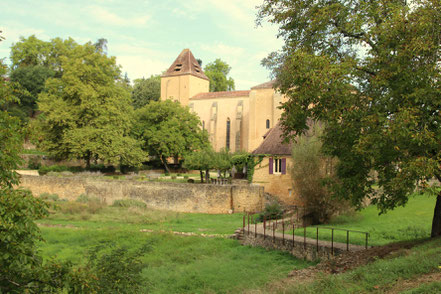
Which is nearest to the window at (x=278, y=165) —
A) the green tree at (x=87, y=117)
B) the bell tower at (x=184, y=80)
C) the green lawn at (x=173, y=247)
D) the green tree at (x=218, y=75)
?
the green lawn at (x=173, y=247)

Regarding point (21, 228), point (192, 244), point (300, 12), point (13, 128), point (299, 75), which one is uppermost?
point (300, 12)

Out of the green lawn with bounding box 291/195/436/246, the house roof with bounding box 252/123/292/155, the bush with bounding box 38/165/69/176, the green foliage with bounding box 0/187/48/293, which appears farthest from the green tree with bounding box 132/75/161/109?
the green foliage with bounding box 0/187/48/293

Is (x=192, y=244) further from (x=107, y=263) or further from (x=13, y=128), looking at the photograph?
(x=13, y=128)

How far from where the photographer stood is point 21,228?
18.2 ft

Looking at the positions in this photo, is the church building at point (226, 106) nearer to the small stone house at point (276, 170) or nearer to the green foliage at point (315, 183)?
the small stone house at point (276, 170)

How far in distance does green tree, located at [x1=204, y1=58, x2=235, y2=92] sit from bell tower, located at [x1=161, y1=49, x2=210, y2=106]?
973 centimetres

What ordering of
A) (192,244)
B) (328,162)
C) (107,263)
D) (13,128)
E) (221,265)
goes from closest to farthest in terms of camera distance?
(13,128) < (107,263) < (221,265) < (192,244) < (328,162)

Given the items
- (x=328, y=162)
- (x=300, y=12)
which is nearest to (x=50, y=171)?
(x=328, y=162)

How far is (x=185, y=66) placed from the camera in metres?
60.6

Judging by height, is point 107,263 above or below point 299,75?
below

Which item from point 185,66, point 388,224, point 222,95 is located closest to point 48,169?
point 222,95

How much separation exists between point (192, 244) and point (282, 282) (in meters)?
8.20

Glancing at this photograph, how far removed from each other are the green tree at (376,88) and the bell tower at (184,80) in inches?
1862

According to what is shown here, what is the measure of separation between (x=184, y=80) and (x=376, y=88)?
163 ft
